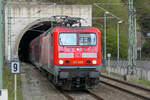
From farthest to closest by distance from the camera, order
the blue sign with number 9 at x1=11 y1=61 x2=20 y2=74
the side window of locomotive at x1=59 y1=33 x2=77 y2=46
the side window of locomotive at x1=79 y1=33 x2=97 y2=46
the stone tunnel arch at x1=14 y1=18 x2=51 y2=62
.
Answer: the stone tunnel arch at x1=14 y1=18 x2=51 y2=62, the side window of locomotive at x1=79 y1=33 x2=97 y2=46, the side window of locomotive at x1=59 y1=33 x2=77 y2=46, the blue sign with number 9 at x1=11 y1=61 x2=20 y2=74

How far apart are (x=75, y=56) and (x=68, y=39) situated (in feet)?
2.90

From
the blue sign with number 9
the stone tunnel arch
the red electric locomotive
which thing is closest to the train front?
the red electric locomotive

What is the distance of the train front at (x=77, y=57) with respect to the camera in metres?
16.8

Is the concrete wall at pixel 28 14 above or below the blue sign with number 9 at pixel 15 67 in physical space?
above

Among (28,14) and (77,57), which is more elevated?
(28,14)

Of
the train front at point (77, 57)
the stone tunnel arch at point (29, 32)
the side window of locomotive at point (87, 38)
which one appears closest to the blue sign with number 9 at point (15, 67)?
the train front at point (77, 57)

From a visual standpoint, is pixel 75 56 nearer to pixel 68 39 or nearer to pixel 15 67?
pixel 68 39

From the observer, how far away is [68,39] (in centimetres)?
1728

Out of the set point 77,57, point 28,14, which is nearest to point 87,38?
point 77,57

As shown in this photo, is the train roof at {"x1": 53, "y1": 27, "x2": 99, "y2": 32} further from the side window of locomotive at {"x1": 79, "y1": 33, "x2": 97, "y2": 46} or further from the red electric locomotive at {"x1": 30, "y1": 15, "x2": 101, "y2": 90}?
the side window of locomotive at {"x1": 79, "y1": 33, "x2": 97, "y2": 46}

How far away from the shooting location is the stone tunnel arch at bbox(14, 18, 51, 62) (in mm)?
45719

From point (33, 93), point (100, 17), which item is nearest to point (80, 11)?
point (100, 17)

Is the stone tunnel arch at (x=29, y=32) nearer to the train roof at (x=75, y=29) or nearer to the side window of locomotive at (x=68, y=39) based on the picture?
the train roof at (x=75, y=29)

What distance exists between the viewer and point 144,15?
78375mm
